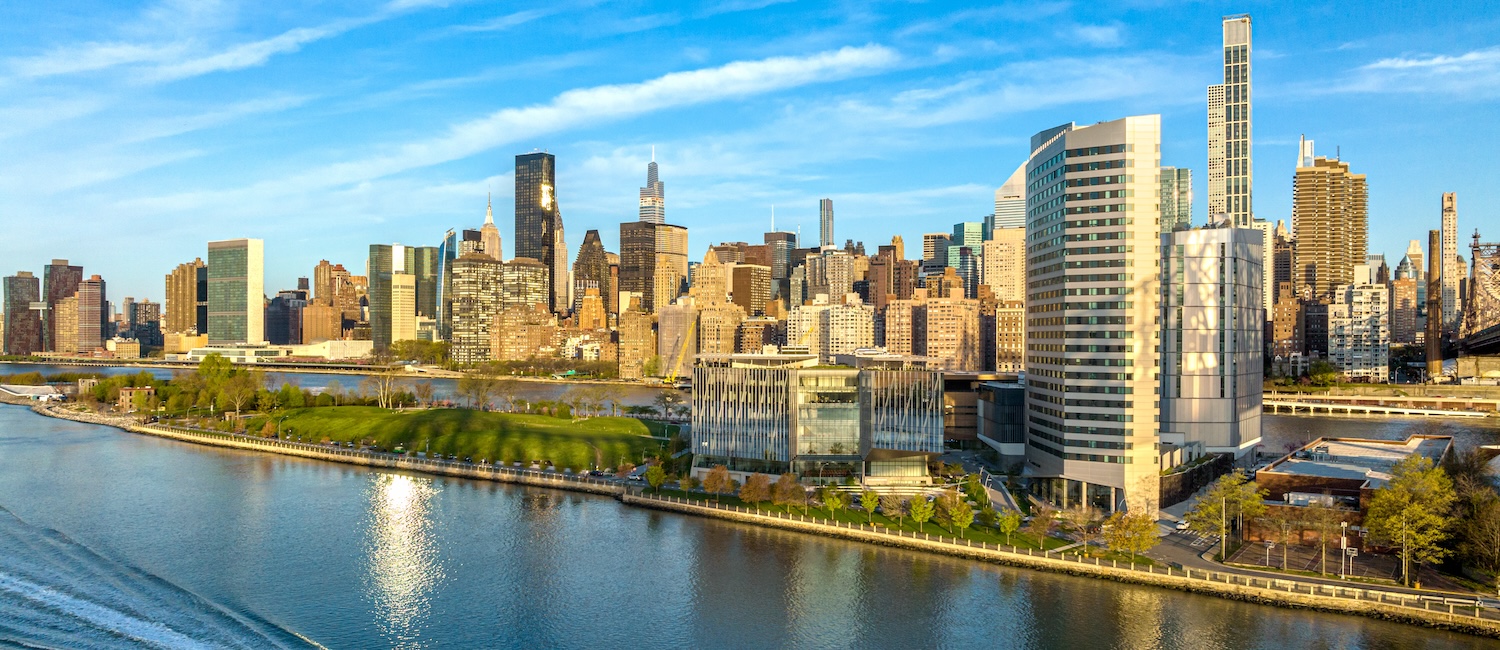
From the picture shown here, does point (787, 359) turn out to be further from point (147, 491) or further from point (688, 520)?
point (147, 491)

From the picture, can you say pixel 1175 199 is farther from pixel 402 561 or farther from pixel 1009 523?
pixel 402 561

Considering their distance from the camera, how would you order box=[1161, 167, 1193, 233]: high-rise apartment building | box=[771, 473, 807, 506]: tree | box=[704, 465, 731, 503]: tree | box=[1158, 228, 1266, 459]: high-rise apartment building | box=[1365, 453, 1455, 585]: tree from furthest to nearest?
box=[1161, 167, 1193, 233]: high-rise apartment building
box=[1158, 228, 1266, 459]: high-rise apartment building
box=[704, 465, 731, 503]: tree
box=[771, 473, 807, 506]: tree
box=[1365, 453, 1455, 585]: tree

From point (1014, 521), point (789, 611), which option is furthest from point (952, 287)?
point (789, 611)

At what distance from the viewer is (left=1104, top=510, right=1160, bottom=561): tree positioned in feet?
162

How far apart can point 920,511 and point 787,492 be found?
8718 mm

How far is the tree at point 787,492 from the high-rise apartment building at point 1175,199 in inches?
1285

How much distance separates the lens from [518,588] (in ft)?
157

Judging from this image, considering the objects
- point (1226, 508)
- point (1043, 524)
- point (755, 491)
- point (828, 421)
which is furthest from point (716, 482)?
point (1226, 508)

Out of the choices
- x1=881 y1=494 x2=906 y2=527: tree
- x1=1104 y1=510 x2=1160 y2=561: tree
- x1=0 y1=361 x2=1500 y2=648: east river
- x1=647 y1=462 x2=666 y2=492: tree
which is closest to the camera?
x1=0 y1=361 x2=1500 y2=648: east river

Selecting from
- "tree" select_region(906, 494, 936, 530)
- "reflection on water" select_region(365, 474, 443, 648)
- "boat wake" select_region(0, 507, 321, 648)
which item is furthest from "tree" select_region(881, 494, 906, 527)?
"boat wake" select_region(0, 507, 321, 648)

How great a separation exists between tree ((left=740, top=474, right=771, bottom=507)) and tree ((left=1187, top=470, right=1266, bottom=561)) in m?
24.1

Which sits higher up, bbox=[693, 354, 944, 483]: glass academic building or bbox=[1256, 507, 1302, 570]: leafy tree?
bbox=[693, 354, 944, 483]: glass academic building

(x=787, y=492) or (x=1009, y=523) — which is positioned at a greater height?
(x=787, y=492)

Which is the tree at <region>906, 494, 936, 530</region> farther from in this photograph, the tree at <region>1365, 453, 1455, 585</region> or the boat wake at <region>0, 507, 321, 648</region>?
the boat wake at <region>0, 507, 321, 648</region>
